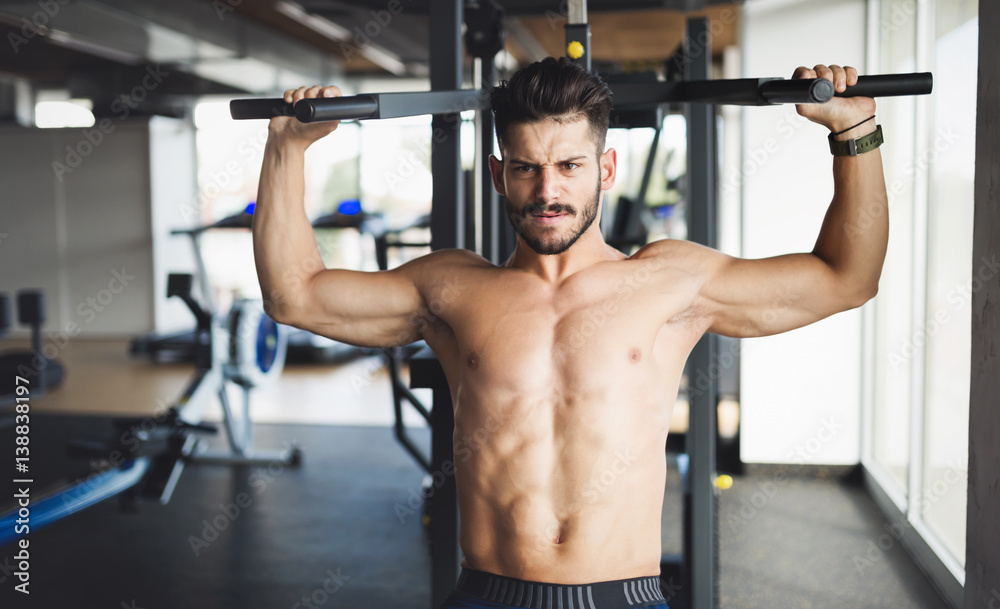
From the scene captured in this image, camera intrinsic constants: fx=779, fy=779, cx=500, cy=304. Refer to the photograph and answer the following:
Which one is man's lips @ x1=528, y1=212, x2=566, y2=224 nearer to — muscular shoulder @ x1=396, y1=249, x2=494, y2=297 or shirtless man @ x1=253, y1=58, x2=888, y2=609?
shirtless man @ x1=253, y1=58, x2=888, y2=609

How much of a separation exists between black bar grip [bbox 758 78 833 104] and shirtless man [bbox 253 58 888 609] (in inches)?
2.0

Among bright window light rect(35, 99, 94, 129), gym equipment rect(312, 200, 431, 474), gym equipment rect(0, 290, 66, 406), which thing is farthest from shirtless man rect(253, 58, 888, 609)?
bright window light rect(35, 99, 94, 129)

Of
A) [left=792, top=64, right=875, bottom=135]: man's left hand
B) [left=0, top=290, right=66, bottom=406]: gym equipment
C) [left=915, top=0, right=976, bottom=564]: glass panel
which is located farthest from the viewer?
[left=0, top=290, right=66, bottom=406]: gym equipment

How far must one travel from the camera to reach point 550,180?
1325 mm

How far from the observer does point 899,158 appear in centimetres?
315

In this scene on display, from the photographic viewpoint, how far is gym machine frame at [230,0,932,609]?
1.23 meters

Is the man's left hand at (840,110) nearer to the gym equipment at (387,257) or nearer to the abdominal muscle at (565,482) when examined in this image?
the abdominal muscle at (565,482)

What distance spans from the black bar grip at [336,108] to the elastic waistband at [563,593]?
81 cm

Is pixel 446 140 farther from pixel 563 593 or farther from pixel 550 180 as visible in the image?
pixel 563 593

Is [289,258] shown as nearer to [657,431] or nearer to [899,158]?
[657,431]

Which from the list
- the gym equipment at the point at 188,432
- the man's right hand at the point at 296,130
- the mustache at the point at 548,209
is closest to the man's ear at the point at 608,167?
the mustache at the point at 548,209

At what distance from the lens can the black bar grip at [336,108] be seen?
1.20 metres

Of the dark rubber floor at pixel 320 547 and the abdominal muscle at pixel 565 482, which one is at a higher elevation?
the abdominal muscle at pixel 565 482

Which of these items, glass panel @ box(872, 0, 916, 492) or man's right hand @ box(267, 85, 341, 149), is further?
glass panel @ box(872, 0, 916, 492)
